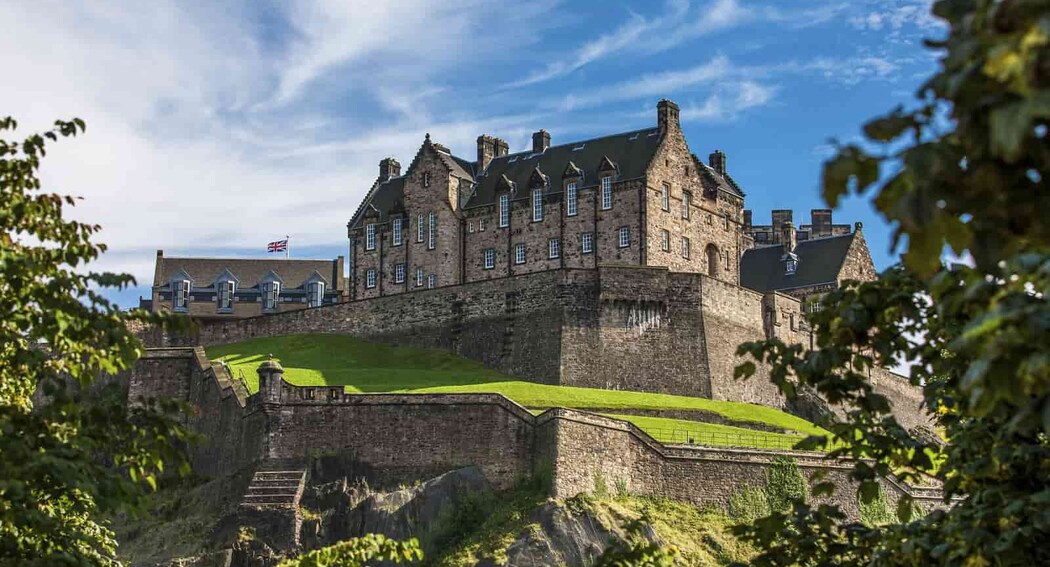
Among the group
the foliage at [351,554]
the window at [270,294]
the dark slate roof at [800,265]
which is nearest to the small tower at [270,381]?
the foliage at [351,554]

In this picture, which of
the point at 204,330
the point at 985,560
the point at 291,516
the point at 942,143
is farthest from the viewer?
the point at 204,330

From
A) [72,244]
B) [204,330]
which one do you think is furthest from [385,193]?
[72,244]

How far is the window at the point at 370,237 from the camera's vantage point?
74.8 meters

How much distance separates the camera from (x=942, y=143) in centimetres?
663

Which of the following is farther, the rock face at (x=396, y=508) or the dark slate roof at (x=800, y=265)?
the dark slate roof at (x=800, y=265)

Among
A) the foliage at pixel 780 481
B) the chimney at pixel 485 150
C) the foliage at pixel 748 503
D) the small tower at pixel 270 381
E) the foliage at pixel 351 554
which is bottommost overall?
the foliage at pixel 351 554

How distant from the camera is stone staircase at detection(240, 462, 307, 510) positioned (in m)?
45.8

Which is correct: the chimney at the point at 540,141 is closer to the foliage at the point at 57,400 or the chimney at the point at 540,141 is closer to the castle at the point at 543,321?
the castle at the point at 543,321

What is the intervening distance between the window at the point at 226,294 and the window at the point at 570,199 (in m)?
31.1

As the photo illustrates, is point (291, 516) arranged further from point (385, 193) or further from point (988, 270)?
point (988, 270)

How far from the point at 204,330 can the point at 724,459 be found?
106ft

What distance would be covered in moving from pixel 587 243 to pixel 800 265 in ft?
60.6

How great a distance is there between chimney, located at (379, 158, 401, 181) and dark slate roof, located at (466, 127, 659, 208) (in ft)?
26.5

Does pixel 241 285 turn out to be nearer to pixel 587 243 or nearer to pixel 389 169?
pixel 389 169
